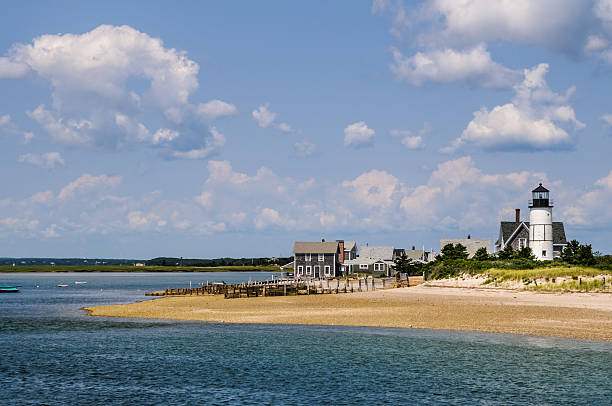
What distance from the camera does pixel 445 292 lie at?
67.0m

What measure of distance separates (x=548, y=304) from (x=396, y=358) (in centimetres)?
2671

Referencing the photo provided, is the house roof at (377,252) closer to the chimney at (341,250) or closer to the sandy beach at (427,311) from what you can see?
the chimney at (341,250)

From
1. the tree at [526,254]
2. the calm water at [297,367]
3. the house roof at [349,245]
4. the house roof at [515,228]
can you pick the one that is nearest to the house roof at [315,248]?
the house roof at [349,245]

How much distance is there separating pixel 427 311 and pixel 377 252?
84411mm

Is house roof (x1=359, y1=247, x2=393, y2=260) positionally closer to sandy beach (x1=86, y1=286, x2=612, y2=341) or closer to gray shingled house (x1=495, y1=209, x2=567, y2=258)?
gray shingled house (x1=495, y1=209, x2=567, y2=258)

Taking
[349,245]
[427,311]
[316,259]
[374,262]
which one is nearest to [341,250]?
[349,245]

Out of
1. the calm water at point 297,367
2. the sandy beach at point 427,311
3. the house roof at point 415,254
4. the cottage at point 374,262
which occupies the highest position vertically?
the house roof at point 415,254

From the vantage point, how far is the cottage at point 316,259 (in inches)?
4596

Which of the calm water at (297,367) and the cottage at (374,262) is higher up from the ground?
the cottage at (374,262)

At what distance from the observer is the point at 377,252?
132 metres

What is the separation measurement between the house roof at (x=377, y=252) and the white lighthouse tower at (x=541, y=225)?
153 feet

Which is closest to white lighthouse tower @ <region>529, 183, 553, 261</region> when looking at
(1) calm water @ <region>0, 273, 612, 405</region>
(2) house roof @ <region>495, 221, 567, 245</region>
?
(2) house roof @ <region>495, 221, 567, 245</region>

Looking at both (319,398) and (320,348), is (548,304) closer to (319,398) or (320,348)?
(320,348)

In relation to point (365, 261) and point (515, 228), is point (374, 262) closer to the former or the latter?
point (365, 261)
